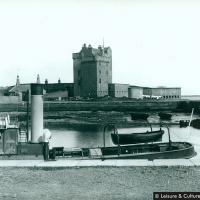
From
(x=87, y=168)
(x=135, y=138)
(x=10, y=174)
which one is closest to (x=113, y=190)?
(x=87, y=168)

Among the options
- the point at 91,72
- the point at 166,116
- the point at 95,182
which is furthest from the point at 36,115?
the point at 91,72

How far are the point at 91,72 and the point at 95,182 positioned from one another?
7569 centimetres

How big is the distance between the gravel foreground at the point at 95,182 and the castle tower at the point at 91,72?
240ft

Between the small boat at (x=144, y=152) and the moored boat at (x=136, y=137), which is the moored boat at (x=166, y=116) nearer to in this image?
the moored boat at (x=136, y=137)

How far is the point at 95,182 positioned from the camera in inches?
328

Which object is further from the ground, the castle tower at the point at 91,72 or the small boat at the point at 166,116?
the castle tower at the point at 91,72

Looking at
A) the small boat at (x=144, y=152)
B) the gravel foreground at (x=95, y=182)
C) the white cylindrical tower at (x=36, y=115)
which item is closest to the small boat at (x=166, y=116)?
the small boat at (x=144, y=152)

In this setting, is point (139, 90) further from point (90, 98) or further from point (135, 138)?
point (135, 138)

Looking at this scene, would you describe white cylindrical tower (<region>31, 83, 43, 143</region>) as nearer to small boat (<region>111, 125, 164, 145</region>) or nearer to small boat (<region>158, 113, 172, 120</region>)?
small boat (<region>111, 125, 164, 145</region>)

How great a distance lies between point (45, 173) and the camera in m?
9.27

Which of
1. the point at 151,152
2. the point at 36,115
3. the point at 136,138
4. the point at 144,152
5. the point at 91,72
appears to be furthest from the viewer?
the point at 91,72

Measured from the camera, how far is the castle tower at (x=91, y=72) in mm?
83375

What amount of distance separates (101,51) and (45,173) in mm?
80149

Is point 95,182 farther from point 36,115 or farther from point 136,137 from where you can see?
point 136,137
